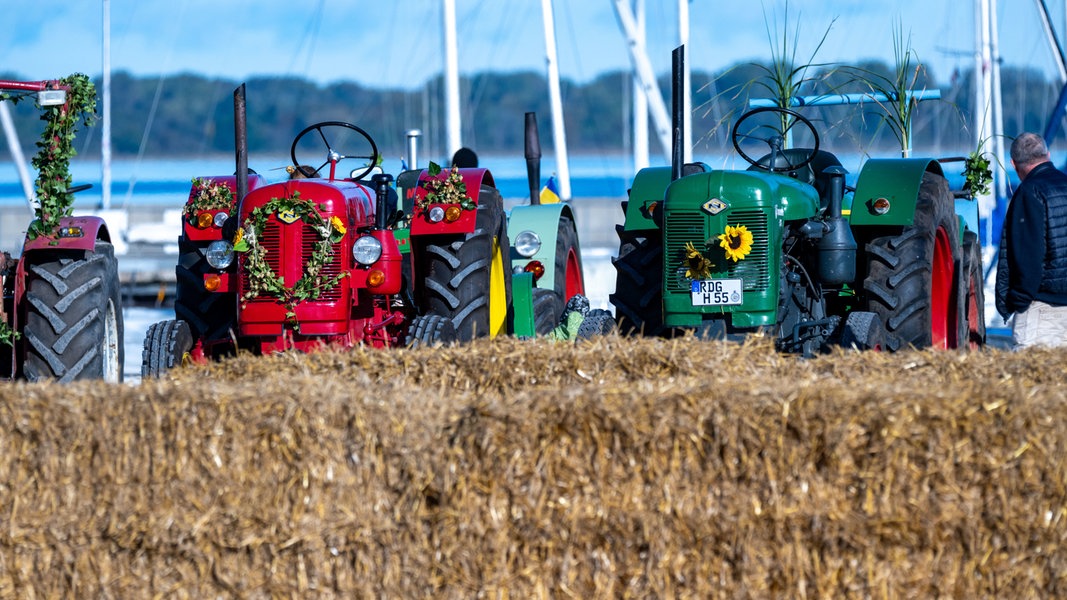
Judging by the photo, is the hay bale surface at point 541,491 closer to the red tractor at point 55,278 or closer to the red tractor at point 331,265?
the red tractor at point 331,265

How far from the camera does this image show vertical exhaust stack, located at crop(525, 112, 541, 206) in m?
10.5

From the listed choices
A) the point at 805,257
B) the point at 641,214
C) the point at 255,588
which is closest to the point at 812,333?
the point at 805,257

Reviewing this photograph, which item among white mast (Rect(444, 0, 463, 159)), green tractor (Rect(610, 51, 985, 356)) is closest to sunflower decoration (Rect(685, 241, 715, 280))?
green tractor (Rect(610, 51, 985, 356))

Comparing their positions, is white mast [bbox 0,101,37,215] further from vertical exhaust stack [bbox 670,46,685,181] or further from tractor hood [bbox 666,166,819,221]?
tractor hood [bbox 666,166,819,221]

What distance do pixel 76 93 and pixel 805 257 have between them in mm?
3883

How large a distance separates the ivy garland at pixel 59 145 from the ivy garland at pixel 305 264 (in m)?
0.90

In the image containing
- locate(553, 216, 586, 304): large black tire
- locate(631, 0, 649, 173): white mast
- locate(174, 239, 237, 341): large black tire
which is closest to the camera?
locate(174, 239, 237, 341): large black tire

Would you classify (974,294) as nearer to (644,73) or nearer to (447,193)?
(447,193)

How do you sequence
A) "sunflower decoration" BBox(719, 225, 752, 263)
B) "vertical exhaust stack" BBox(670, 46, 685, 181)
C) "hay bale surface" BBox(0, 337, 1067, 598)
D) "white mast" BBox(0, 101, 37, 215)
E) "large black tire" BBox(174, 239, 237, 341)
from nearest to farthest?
"hay bale surface" BBox(0, 337, 1067, 598) < "sunflower decoration" BBox(719, 225, 752, 263) < "vertical exhaust stack" BBox(670, 46, 685, 181) < "large black tire" BBox(174, 239, 237, 341) < "white mast" BBox(0, 101, 37, 215)

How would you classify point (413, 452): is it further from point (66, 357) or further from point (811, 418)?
point (66, 357)

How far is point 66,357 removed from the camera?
21.6ft

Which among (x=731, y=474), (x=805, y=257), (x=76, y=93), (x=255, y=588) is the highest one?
(x=76, y=93)

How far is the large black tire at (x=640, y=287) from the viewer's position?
24.8ft

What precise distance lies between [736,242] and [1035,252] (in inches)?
55.6
